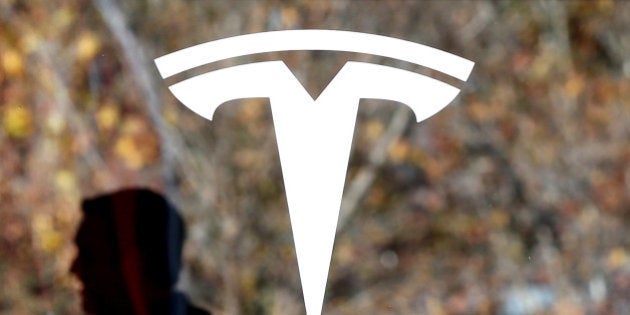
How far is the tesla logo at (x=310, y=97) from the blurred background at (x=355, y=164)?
6cm

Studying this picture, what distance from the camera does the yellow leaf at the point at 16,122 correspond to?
2494 millimetres

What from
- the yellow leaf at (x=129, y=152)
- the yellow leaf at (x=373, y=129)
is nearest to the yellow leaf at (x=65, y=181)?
the yellow leaf at (x=129, y=152)

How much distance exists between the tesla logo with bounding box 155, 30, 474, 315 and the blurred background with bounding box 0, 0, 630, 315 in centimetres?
6

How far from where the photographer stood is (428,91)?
230cm

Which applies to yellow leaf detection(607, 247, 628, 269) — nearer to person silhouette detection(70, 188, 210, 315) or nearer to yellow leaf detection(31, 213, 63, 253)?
person silhouette detection(70, 188, 210, 315)

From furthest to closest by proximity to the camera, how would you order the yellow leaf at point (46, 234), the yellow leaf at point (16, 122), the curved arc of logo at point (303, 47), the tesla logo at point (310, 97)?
the yellow leaf at point (16, 122) → the yellow leaf at point (46, 234) → the curved arc of logo at point (303, 47) → the tesla logo at point (310, 97)

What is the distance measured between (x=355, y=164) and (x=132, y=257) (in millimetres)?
664

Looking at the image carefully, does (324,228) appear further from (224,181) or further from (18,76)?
(18,76)

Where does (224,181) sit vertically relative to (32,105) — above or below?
below

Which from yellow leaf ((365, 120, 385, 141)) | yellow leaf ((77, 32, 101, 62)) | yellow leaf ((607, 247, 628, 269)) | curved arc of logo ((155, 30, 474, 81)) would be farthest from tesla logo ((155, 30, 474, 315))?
yellow leaf ((607, 247, 628, 269))

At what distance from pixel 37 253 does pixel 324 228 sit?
82 cm

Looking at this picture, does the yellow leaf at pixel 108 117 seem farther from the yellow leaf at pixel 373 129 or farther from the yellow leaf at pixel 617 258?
the yellow leaf at pixel 617 258

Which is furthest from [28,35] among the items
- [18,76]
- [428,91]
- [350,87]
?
[428,91]

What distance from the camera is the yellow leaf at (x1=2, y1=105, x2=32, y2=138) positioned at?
2494mm
